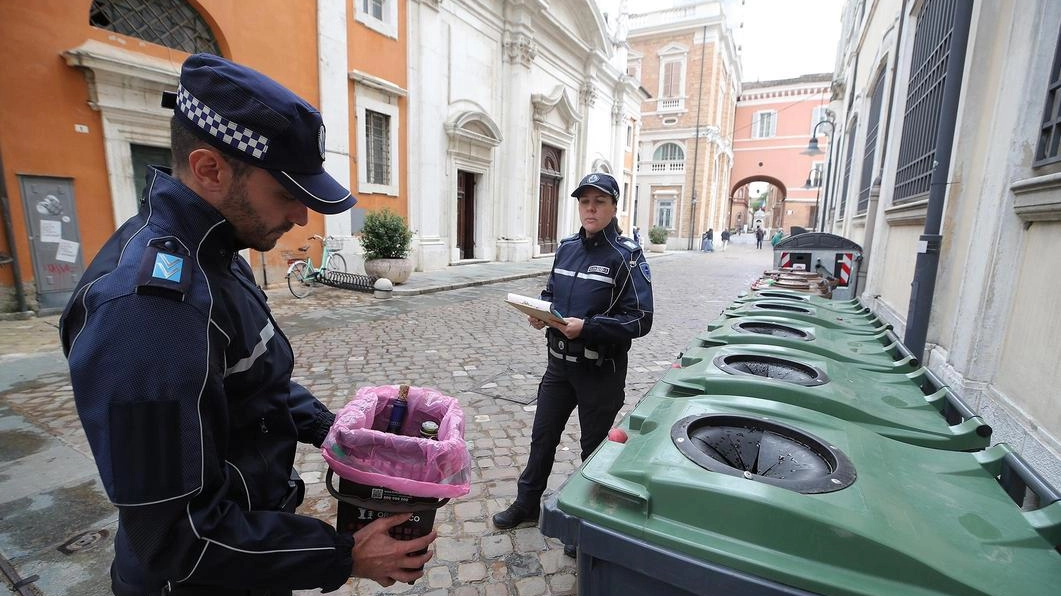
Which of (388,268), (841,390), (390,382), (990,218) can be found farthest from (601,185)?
(388,268)

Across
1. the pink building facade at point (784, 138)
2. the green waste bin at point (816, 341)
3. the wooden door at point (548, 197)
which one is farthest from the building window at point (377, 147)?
the pink building facade at point (784, 138)

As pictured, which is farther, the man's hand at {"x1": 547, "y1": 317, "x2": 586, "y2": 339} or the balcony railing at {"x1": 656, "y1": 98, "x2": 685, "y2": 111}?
the balcony railing at {"x1": 656, "y1": 98, "x2": 685, "y2": 111}

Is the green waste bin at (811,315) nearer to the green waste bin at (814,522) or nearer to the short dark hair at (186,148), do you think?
the green waste bin at (814,522)

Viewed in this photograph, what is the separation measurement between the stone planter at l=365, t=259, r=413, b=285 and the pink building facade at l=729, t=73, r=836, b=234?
34134 mm

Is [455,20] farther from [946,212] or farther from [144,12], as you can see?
[946,212]

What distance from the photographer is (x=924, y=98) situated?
5.66 m

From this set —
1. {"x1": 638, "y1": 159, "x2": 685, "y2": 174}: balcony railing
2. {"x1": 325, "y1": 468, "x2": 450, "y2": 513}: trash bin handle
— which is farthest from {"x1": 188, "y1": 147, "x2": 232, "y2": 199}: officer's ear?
{"x1": 638, "y1": 159, "x2": 685, "y2": 174}: balcony railing

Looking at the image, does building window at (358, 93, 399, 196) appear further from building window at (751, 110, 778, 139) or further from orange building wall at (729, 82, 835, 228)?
building window at (751, 110, 778, 139)

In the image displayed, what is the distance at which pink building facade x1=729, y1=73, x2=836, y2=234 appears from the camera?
36.1 m

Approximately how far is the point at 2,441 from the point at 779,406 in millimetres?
4967

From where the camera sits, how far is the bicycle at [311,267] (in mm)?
9484

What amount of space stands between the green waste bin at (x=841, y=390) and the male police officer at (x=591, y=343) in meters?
0.42

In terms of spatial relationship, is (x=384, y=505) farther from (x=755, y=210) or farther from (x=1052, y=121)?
(x=755, y=210)

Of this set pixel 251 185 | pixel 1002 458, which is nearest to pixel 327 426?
pixel 251 185
